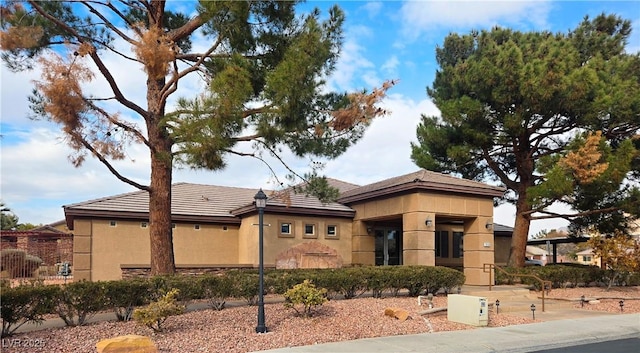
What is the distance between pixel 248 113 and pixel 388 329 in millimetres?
6445

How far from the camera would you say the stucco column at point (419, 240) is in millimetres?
18969

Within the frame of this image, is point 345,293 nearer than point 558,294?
Yes

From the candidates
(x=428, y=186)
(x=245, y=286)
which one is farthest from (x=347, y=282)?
(x=428, y=186)

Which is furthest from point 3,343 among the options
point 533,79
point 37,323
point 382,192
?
point 533,79

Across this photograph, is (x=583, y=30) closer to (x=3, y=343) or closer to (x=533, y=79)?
(x=533, y=79)

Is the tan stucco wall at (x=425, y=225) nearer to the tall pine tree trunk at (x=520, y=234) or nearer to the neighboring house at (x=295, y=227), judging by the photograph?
the neighboring house at (x=295, y=227)

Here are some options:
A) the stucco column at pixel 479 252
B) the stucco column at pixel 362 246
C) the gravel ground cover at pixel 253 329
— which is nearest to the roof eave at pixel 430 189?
the stucco column at pixel 479 252

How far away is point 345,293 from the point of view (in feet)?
49.6

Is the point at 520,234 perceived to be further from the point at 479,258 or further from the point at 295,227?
the point at 295,227

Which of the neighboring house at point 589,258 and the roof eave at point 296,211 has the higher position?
→ the roof eave at point 296,211

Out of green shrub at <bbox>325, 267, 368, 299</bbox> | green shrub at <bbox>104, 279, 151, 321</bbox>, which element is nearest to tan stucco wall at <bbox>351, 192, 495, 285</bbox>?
green shrub at <bbox>325, 267, 368, 299</bbox>

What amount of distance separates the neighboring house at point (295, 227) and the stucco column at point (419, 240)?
0.04 meters

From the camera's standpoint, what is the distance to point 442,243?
2466 cm

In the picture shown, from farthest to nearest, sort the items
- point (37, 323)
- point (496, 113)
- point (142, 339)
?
point (496, 113) → point (37, 323) → point (142, 339)
